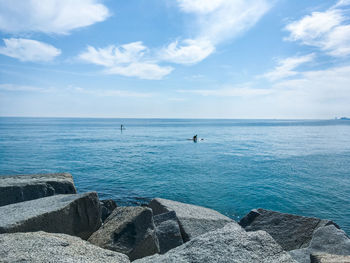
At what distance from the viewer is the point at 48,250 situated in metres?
3.57

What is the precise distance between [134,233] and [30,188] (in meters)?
4.39

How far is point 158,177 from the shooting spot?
1952 cm

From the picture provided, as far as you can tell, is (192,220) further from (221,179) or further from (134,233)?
(221,179)

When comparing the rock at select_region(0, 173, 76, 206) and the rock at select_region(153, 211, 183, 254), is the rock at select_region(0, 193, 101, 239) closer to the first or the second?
the rock at select_region(153, 211, 183, 254)

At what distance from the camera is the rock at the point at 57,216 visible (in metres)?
4.80

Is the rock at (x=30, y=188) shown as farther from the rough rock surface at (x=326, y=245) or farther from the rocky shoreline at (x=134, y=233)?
the rough rock surface at (x=326, y=245)

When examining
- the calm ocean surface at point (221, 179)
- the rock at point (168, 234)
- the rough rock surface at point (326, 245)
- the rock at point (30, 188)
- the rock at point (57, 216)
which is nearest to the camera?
the rock at point (57, 216)

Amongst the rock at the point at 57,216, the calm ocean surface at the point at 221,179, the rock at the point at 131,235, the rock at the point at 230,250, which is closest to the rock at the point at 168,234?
the rock at the point at 131,235

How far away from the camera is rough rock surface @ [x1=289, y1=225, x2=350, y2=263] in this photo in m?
5.21

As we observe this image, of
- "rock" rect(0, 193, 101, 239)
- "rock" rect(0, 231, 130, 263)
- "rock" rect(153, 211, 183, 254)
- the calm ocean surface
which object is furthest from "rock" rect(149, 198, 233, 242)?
the calm ocean surface

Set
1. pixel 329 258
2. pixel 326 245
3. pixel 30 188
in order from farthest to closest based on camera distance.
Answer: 1. pixel 30 188
2. pixel 326 245
3. pixel 329 258

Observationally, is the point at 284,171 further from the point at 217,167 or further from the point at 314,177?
the point at 217,167

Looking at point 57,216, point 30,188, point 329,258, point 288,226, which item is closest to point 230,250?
point 329,258

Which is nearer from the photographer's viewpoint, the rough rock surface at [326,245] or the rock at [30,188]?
the rough rock surface at [326,245]
